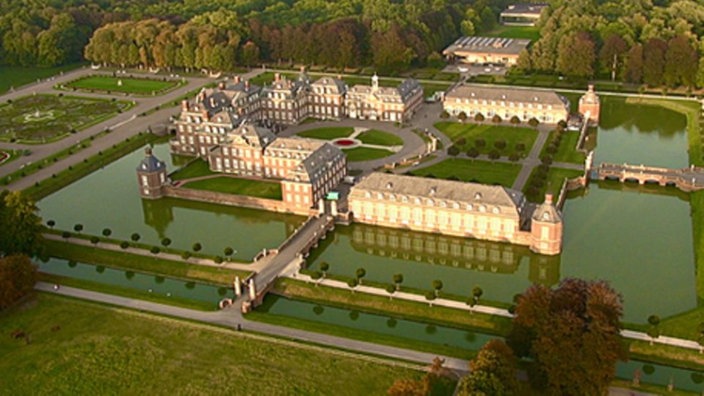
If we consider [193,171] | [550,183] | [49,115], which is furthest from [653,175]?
[49,115]

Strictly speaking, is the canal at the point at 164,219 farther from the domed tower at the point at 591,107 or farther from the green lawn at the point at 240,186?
the domed tower at the point at 591,107

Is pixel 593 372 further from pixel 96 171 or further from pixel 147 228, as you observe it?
pixel 96 171

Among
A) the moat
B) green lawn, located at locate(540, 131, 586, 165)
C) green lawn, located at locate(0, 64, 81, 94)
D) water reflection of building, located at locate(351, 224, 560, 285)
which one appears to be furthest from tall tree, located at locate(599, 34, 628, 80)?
green lawn, located at locate(0, 64, 81, 94)

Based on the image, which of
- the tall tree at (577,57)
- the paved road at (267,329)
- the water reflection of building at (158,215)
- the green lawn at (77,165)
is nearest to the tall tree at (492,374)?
the paved road at (267,329)

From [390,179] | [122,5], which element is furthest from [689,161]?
[122,5]

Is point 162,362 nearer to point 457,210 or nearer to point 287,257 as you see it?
point 287,257

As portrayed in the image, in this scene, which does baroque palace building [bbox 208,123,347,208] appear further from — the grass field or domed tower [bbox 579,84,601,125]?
domed tower [bbox 579,84,601,125]
